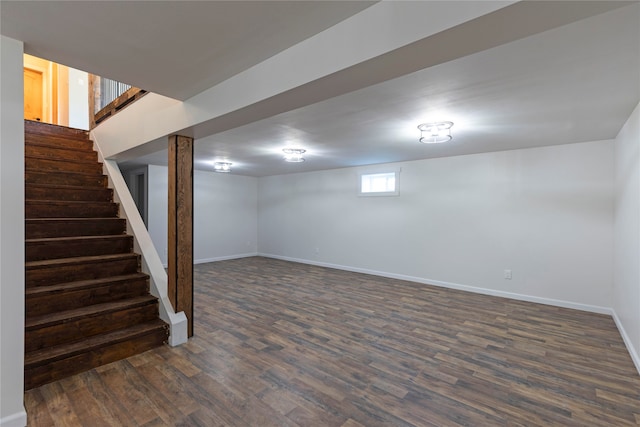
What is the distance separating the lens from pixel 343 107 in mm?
2607

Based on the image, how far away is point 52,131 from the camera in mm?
3992

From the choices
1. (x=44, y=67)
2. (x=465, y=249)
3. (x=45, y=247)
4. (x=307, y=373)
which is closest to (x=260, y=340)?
(x=307, y=373)

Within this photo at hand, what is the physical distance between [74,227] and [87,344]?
1480 millimetres

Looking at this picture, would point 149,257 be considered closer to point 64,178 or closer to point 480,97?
point 64,178

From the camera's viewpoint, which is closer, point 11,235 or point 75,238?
point 11,235

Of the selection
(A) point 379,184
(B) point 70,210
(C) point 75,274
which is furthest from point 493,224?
(B) point 70,210

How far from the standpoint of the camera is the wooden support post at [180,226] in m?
2.79

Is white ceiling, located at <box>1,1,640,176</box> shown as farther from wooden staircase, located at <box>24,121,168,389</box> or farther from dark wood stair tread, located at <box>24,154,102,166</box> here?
wooden staircase, located at <box>24,121,168,389</box>

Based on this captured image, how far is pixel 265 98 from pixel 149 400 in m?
2.20

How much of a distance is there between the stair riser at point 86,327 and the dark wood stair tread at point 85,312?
1.1 inches

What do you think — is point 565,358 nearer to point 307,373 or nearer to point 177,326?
point 307,373

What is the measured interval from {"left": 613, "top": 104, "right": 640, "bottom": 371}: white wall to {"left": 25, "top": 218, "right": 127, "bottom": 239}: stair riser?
17.2ft

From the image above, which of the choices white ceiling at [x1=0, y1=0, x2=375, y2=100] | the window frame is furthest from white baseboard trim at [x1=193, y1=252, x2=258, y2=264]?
white ceiling at [x1=0, y1=0, x2=375, y2=100]

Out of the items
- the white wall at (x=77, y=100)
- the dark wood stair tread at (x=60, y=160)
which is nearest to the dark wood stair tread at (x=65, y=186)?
the dark wood stair tread at (x=60, y=160)
